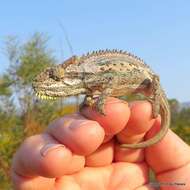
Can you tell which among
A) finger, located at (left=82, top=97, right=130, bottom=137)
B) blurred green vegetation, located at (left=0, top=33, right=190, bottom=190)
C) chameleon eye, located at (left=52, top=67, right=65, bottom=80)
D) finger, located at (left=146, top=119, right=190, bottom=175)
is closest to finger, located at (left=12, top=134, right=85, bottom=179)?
finger, located at (left=82, top=97, right=130, bottom=137)

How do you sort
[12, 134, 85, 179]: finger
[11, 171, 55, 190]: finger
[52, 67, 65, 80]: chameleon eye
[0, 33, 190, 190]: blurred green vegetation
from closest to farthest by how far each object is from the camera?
[12, 134, 85, 179]: finger < [11, 171, 55, 190]: finger < [52, 67, 65, 80]: chameleon eye < [0, 33, 190, 190]: blurred green vegetation

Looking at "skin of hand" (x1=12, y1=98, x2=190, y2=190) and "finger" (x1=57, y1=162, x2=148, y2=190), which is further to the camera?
"finger" (x1=57, y1=162, x2=148, y2=190)

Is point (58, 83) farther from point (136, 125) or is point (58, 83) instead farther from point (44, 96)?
point (136, 125)

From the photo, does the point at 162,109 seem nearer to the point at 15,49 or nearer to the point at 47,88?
the point at 47,88

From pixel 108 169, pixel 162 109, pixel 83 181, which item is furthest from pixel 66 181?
pixel 162 109

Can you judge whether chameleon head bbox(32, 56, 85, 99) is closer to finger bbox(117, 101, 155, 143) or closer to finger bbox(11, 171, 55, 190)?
finger bbox(117, 101, 155, 143)

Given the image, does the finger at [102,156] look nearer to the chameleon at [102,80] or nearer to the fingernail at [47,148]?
the chameleon at [102,80]
